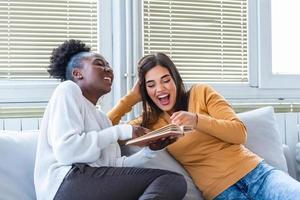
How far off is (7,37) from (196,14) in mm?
1069

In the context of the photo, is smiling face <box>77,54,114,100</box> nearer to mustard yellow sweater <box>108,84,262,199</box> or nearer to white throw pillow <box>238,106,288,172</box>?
mustard yellow sweater <box>108,84,262,199</box>

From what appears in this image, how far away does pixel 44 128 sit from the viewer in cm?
159

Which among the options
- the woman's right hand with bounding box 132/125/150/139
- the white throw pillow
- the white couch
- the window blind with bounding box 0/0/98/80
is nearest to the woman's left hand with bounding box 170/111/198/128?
the woman's right hand with bounding box 132/125/150/139

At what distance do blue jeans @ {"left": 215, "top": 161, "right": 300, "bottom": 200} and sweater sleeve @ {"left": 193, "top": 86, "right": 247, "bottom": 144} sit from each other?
15 cm

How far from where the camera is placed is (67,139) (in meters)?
1.47

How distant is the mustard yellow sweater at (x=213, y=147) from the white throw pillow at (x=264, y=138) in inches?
→ 10.4

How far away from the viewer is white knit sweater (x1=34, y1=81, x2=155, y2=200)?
148 cm

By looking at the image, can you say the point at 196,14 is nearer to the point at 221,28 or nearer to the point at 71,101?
the point at 221,28

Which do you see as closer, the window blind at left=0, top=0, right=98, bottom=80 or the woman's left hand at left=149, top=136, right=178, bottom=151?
the woman's left hand at left=149, top=136, right=178, bottom=151

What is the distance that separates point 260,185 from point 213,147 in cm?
24

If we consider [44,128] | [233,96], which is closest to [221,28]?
[233,96]

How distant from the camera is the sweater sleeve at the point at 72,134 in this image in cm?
147

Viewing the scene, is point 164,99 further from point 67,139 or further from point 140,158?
point 67,139

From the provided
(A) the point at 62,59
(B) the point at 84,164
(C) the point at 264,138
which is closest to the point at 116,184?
(B) the point at 84,164
